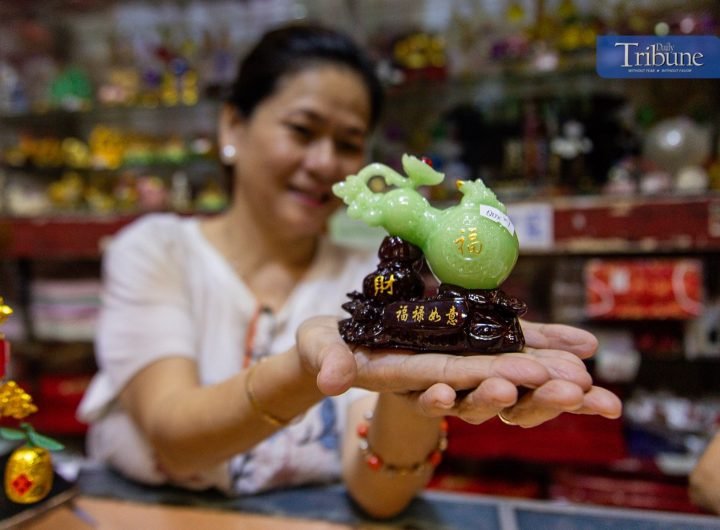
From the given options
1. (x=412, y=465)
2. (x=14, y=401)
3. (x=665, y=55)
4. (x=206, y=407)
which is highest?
(x=665, y=55)

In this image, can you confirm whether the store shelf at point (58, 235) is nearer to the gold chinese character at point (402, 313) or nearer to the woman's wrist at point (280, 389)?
the woman's wrist at point (280, 389)

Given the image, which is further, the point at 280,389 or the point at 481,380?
the point at 280,389

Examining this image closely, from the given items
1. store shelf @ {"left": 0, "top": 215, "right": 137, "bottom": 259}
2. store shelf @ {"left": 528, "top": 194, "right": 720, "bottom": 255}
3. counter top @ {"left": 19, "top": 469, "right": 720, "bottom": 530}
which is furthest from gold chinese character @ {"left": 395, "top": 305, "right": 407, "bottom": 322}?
store shelf @ {"left": 0, "top": 215, "right": 137, "bottom": 259}

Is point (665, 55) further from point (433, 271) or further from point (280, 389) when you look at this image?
point (280, 389)

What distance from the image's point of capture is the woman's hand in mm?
520

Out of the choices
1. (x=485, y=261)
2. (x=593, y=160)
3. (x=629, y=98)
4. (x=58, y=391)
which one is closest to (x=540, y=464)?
(x=593, y=160)

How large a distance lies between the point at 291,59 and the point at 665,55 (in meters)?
0.77

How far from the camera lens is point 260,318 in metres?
1.16

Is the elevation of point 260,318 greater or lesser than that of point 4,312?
lesser

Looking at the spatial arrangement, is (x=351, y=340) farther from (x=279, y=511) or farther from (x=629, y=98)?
(x=629, y=98)

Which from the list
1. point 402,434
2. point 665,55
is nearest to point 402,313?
point 402,434

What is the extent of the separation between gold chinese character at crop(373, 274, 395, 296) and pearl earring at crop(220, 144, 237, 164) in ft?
2.44

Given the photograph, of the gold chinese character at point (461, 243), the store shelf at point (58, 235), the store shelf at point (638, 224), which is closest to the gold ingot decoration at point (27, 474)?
the gold chinese character at point (461, 243)

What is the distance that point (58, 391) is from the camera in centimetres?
245
